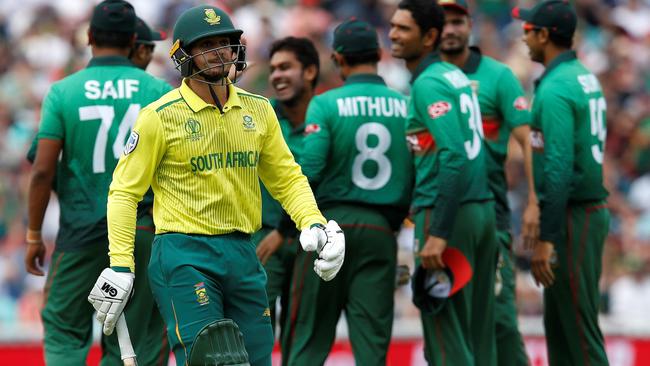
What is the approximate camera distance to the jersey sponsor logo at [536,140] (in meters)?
8.35

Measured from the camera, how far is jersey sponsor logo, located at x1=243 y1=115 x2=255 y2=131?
6102mm

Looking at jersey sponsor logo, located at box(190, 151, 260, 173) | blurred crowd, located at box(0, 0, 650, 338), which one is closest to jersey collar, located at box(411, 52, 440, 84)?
jersey sponsor logo, located at box(190, 151, 260, 173)

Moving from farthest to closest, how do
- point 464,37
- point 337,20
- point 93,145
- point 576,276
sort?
point 337,20 < point 464,37 < point 576,276 < point 93,145

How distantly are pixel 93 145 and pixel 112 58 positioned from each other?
0.55 m

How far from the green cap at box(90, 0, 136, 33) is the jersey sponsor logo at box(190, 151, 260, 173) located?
2042 mm

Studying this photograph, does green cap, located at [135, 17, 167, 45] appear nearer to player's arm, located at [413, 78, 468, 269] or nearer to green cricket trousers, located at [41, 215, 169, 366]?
green cricket trousers, located at [41, 215, 169, 366]

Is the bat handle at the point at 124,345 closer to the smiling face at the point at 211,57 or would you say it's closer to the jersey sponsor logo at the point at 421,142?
the smiling face at the point at 211,57

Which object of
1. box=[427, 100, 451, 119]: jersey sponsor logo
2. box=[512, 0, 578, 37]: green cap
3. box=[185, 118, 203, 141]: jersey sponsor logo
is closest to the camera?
box=[185, 118, 203, 141]: jersey sponsor logo

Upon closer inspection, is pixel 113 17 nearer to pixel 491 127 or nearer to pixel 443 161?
pixel 443 161

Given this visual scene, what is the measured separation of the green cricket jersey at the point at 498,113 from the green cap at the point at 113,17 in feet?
7.87

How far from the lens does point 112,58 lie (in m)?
7.75

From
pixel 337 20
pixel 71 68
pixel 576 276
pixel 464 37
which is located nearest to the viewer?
pixel 576 276

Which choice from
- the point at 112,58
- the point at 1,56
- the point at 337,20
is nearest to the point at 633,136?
the point at 337,20

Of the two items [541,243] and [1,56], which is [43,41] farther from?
[541,243]
